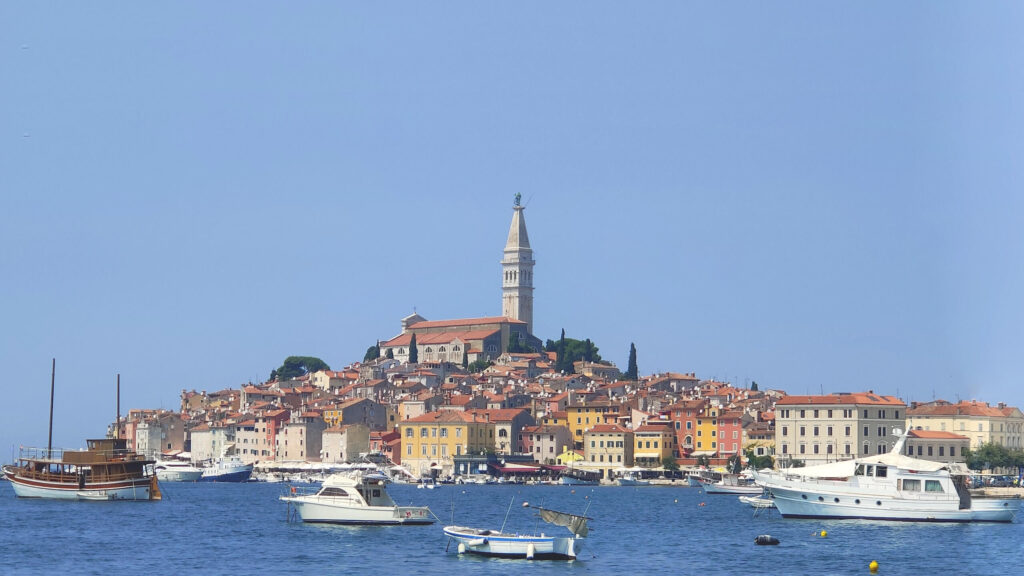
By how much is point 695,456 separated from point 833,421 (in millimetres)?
13026

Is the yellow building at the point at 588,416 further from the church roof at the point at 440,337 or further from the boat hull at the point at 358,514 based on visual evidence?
the boat hull at the point at 358,514

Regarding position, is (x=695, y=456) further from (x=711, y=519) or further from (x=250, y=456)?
(x=711, y=519)

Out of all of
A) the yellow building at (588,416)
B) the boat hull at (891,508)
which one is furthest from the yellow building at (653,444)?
the boat hull at (891,508)

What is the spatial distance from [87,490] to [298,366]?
9695 centimetres

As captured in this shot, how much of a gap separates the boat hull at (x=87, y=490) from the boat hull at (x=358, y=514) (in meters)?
20.1

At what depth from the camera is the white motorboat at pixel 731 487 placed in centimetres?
8144

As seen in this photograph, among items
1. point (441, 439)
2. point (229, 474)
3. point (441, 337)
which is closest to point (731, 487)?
point (441, 439)

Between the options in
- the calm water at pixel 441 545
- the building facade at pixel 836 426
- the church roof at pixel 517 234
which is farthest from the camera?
the church roof at pixel 517 234

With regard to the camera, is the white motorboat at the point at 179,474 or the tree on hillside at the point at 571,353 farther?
the tree on hillside at the point at 571,353

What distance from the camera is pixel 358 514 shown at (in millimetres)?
49219

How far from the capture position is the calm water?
39.8 metres

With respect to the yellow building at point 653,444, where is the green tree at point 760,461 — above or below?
below

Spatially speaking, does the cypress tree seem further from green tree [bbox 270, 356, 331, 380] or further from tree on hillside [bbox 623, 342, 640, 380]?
green tree [bbox 270, 356, 331, 380]

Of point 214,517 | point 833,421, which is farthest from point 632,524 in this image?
point 833,421
